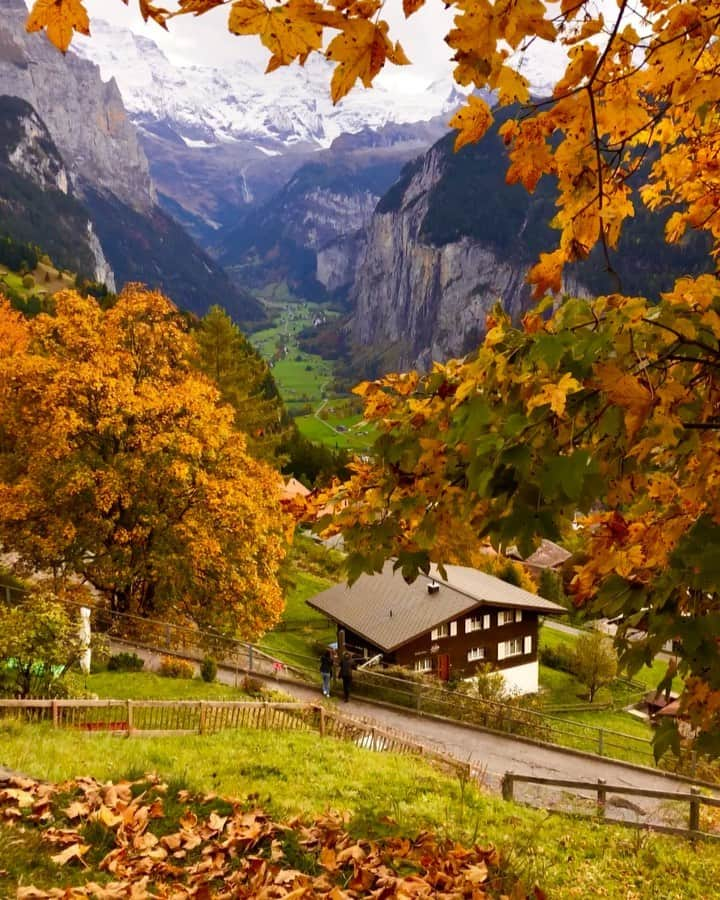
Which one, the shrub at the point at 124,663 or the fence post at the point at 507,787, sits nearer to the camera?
the fence post at the point at 507,787

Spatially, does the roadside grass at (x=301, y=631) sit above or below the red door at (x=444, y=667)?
above

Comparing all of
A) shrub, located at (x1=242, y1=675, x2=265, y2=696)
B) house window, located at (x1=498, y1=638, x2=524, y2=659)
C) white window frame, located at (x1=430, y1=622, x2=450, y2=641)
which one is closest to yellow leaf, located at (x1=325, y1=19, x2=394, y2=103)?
shrub, located at (x1=242, y1=675, x2=265, y2=696)

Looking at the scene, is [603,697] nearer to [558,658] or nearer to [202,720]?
[558,658]

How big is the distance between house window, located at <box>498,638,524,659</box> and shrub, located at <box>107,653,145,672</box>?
24930mm

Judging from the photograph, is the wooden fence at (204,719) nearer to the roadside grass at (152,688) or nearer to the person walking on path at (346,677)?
the roadside grass at (152,688)

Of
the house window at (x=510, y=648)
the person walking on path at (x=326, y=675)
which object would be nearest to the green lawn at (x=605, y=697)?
the house window at (x=510, y=648)

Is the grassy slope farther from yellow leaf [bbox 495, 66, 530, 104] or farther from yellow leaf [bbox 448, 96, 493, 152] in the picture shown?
yellow leaf [bbox 495, 66, 530, 104]

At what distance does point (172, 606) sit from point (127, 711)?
902 cm

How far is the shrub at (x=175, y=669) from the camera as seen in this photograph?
68.8 feet

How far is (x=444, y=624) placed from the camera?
37.0 meters

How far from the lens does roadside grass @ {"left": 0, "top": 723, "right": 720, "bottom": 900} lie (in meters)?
6.33

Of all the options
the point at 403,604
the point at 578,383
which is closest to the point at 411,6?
the point at 578,383

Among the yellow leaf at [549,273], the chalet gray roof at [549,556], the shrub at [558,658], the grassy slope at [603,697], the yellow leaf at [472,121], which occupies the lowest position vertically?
the grassy slope at [603,697]

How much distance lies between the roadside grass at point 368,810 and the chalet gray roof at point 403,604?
23.7 meters
